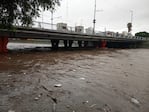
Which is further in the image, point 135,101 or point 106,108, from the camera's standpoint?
point 135,101

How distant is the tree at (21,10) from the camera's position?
17.3 feet

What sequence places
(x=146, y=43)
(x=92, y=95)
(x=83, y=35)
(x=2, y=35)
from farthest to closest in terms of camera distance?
1. (x=146, y=43)
2. (x=83, y=35)
3. (x=2, y=35)
4. (x=92, y=95)

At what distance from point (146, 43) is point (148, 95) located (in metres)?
64.0

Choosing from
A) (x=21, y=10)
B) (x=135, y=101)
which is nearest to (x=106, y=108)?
(x=135, y=101)

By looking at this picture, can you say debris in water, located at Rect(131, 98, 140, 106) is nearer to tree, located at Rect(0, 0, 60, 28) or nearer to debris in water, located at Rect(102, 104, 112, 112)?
debris in water, located at Rect(102, 104, 112, 112)

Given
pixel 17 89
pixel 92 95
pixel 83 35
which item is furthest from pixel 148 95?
pixel 83 35

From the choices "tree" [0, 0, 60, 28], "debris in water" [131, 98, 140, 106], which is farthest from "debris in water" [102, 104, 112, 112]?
"tree" [0, 0, 60, 28]

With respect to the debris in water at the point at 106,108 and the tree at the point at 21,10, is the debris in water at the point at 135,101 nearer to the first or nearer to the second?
the debris in water at the point at 106,108

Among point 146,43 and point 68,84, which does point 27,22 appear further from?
point 146,43

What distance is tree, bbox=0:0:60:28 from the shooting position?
5.29 m

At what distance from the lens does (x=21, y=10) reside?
18.6 feet

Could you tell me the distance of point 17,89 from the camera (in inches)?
243

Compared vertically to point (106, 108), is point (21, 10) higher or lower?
higher

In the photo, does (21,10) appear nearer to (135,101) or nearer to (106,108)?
(106,108)
